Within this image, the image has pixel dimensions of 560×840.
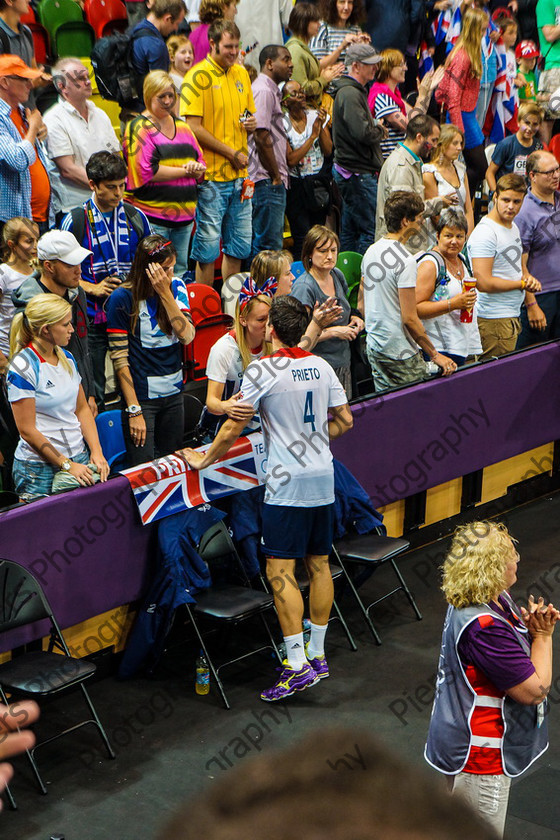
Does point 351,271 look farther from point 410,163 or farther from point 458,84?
point 458,84

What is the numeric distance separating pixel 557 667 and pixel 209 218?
4.22 metres

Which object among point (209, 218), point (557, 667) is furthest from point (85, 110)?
point (557, 667)

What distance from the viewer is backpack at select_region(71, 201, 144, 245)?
20.8 ft

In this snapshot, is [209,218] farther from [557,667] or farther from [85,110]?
[557,667]

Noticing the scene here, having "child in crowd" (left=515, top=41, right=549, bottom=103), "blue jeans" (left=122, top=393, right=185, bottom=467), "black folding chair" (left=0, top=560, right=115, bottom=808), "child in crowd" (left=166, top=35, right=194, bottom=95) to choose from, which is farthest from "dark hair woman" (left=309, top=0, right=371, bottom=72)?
"black folding chair" (left=0, top=560, right=115, bottom=808)

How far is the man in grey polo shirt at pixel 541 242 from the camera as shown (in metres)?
8.18

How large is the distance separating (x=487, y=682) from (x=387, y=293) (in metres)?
3.61

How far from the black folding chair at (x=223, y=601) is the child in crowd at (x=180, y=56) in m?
4.22

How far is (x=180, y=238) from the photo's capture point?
25.6 ft

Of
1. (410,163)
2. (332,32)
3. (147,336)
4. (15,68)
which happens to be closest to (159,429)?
(147,336)

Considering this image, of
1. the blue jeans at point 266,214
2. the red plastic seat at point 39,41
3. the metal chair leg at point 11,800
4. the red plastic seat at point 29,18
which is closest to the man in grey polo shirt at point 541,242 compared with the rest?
the blue jeans at point 266,214

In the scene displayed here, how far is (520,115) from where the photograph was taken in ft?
31.9

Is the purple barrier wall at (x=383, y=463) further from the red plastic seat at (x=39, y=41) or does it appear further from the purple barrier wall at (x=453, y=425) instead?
the red plastic seat at (x=39, y=41)

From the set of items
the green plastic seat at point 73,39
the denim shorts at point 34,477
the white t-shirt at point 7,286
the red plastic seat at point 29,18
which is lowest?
the denim shorts at point 34,477
